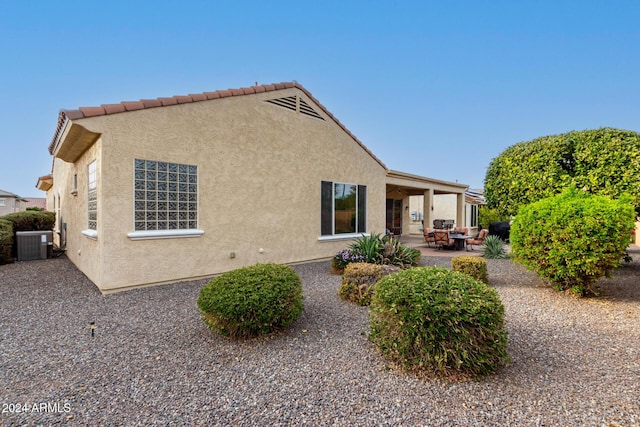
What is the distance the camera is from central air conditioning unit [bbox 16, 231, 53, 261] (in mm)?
11117

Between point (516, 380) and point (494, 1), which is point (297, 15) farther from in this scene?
point (516, 380)

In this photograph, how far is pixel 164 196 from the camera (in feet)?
24.1

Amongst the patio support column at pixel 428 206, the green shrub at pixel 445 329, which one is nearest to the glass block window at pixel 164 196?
the green shrub at pixel 445 329

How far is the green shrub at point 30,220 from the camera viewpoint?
1225 cm

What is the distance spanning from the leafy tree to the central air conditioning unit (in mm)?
17192

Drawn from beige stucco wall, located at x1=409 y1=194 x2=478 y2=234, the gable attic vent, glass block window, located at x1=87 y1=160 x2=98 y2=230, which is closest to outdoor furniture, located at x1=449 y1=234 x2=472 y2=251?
beige stucco wall, located at x1=409 y1=194 x2=478 y2=234

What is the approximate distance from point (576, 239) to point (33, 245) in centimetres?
1687

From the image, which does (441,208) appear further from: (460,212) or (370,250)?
(370,250)

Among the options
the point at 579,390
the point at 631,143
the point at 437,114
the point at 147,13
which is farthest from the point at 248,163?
the point at 437,114

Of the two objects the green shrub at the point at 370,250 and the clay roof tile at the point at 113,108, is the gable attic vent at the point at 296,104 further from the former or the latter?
the green shrub at the point at 370,250

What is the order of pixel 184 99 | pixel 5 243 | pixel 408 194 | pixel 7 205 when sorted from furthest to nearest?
pixel 7 205 → pixel 408 194 → pixel 5 243 → pixel 184 99

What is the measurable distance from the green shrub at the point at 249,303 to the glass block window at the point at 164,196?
148 inches

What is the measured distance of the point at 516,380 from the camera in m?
3.25

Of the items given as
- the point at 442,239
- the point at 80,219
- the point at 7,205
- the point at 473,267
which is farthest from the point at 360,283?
the point at 7,205
